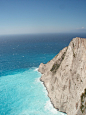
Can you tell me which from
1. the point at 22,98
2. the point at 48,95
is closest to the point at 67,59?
the point at 48,95

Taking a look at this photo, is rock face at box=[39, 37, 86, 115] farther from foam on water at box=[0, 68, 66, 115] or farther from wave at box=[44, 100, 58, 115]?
foam on water at box=[0, 68, 66, 115]

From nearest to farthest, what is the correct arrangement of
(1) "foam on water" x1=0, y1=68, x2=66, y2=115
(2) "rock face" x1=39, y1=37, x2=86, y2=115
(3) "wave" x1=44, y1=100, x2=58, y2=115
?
(2) "rock face" x1=39, y1=37, x2=86, y2=115 → (3) "wave" x1=44, y1=100, x2=58, y2=115 → (1) "foam on water" x1=0, y1=68, x2=66, y2=115

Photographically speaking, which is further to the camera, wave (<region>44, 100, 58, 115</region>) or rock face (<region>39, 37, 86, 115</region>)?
wave (<region>44, 100, 58, 115</region>)

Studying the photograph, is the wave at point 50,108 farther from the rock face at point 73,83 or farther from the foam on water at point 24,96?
the rock face at point 73,83

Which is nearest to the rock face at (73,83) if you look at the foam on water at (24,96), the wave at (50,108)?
the wave at (50,108)

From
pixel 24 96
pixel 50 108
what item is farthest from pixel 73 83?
pixel 24 96

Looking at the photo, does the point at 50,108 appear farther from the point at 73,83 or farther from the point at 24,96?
the point at 24,96

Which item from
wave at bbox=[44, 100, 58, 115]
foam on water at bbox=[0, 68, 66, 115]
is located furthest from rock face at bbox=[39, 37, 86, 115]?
foam on water at bbox=[0, 68, 66, 115]

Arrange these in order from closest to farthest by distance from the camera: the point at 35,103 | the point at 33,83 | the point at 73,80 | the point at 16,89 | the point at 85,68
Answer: the point at 85,68 → the point at 73,80 → the point at 35,103 → the point at 16,89 → the point at 33,83

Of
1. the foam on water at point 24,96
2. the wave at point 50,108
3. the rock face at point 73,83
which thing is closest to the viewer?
the rock face at point 73,83

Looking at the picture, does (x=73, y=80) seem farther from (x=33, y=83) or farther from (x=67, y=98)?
(x=33, y=83)

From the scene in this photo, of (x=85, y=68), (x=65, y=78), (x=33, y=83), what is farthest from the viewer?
(x=33, y=83)
